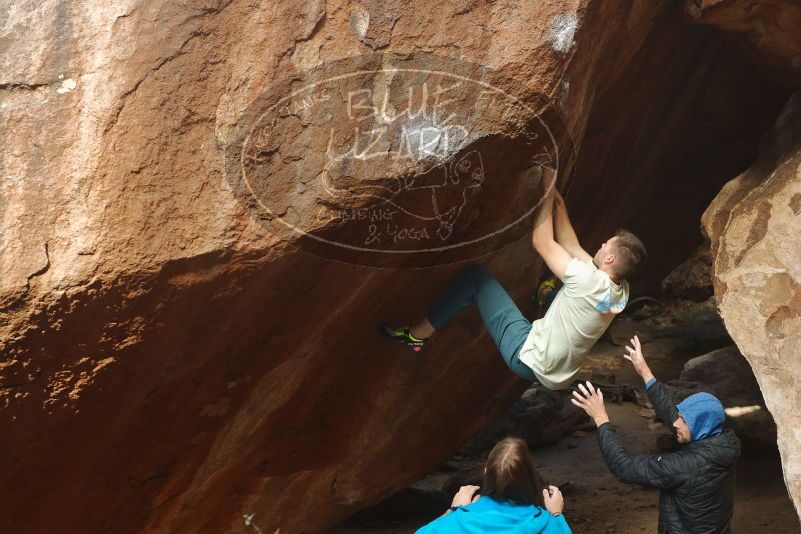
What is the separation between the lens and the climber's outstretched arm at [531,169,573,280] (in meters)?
3.51

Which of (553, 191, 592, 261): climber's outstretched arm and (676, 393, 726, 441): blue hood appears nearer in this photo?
(676, 393, 726, 441): blue hood

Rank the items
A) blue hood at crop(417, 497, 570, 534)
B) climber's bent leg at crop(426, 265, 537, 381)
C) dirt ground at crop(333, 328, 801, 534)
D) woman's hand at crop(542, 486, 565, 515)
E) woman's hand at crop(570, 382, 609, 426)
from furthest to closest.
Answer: dirt ground at crop(333, 328, 801, 534), climber's bent leg at crop(426, 265, 537, 381), woman's hand at crop(570, 382, 609, 426), woman's hand at crop(542, 486, 565, 515), blue hood at crop(417, 497, 570, 534)

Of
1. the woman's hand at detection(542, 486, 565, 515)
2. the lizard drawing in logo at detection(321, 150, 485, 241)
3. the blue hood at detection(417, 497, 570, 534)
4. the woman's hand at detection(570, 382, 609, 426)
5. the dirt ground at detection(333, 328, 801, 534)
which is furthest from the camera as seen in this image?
the dirt ground at detection(333, 328, 801, 534)

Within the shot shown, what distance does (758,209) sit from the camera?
3.93m

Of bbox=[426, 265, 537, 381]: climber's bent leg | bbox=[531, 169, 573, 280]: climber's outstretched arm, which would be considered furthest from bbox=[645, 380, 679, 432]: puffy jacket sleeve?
bbox=[531, 169, 573, 280]: climber's outstretched arm

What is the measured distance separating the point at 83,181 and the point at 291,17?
92cm

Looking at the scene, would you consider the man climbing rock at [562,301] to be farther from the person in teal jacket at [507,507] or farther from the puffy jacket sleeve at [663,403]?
the person in teal jacket at [507,507]

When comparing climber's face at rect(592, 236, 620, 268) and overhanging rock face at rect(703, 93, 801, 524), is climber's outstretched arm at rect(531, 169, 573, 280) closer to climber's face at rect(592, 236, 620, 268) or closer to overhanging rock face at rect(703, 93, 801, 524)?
climber's face at rect(592, 236, 620, 268)

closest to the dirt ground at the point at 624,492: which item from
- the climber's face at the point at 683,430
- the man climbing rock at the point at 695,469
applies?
the man climbing rock at the point at 695,469

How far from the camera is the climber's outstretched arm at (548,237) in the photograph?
3.51 metres

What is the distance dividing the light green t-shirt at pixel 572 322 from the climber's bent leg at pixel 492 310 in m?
0.08

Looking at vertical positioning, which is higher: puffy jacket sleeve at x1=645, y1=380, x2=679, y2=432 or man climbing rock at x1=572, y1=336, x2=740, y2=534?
puffy jacket sleeve at x1=645, y1=380, x2=679, y2=432

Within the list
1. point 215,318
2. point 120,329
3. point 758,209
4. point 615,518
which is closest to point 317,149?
point 215,318

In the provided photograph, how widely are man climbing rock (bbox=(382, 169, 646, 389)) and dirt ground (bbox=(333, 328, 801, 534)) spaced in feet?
6.67
